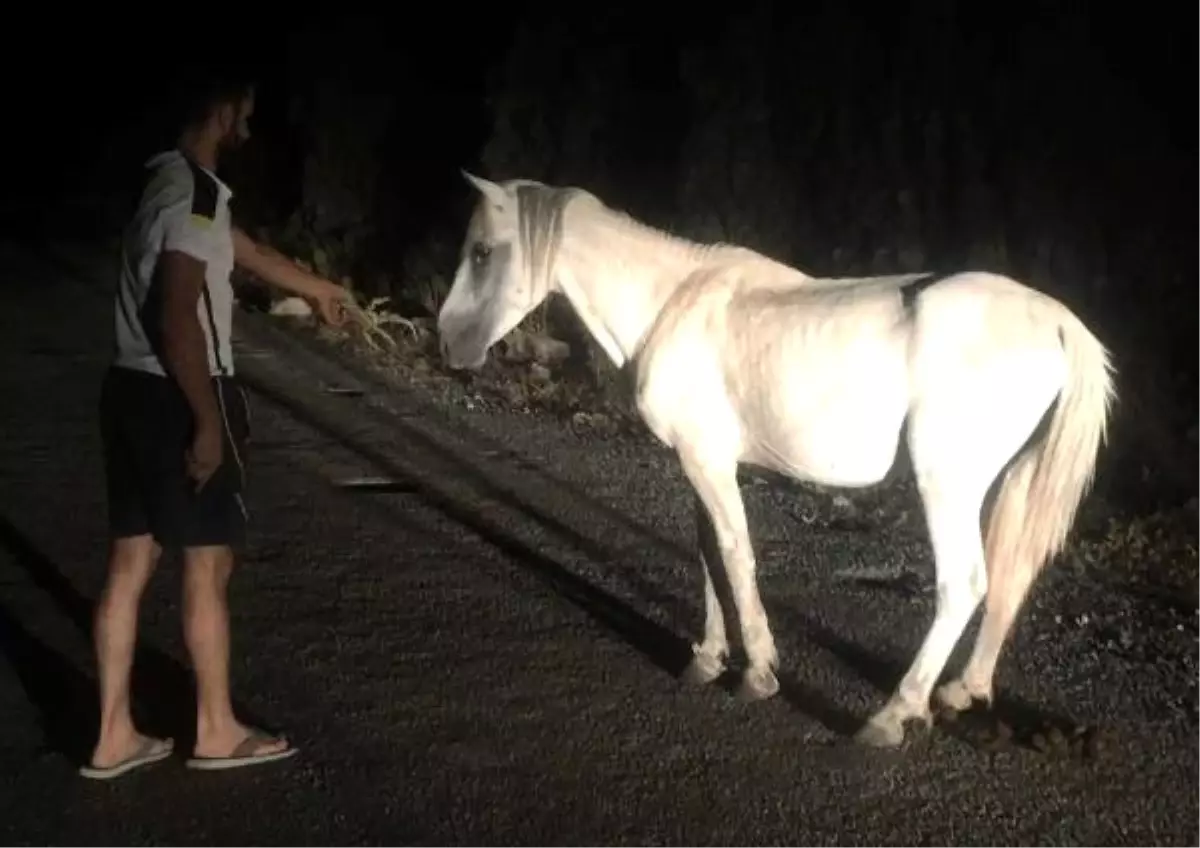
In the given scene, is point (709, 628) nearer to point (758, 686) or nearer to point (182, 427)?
point (758, 686)

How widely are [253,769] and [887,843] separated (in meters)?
1.86

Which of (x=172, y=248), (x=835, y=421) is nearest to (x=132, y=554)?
(x=172, y=248)

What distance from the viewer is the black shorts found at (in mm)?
4414

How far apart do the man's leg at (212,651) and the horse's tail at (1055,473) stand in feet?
7.69

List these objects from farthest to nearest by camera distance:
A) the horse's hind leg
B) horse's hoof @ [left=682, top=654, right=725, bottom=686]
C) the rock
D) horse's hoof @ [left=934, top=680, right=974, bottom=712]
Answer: the rock < horse's hoof @ [left=682, top=654, right=725, bottom=686] < horse's hoof @ [left=934, top=680, right=974, bottom=712] < the horse's hind leg

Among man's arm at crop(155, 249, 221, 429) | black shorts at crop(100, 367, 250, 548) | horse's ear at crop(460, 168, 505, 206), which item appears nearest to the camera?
man's arm at crop(155, 249, 221, 429)

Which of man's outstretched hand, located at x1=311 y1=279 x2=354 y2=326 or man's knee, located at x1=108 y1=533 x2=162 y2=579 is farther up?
man's outstretched hand, located at x1=311 y1=279 x2=354 y2=326

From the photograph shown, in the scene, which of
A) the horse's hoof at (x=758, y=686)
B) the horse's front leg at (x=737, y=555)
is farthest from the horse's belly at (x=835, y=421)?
the horse's hoof at (x=758, y=686)

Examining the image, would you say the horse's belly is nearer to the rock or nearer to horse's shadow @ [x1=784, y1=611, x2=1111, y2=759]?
horse's shadow @ [x1=784, y1=611, x2=1111, y2=759]

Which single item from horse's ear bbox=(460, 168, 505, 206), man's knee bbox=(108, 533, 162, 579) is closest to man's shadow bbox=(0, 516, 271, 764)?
man's knee bbox=(108, 533, 162, 579)

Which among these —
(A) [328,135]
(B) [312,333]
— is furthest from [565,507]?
(A) [328,135]

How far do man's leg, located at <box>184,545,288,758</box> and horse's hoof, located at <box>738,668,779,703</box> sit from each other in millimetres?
1513

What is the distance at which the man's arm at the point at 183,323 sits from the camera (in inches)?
166

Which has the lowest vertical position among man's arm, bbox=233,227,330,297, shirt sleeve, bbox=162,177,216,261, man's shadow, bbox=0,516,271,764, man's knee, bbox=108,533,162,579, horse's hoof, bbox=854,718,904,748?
man's shadow, bbox=0,516,271,764
